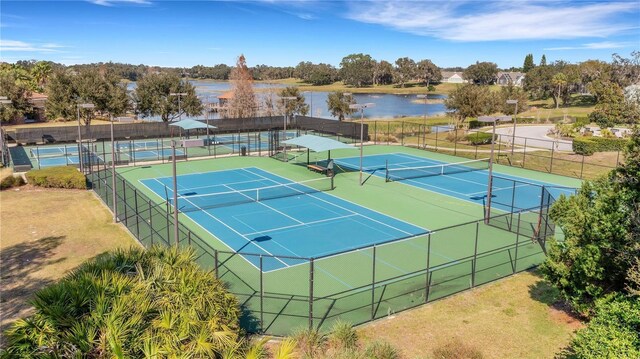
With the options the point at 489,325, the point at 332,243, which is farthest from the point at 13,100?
the point at 489,325

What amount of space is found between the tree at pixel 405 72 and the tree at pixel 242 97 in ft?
362

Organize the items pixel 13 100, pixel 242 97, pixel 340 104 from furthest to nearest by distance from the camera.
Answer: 1. pixel 242 97
2. pixel 340 104
3. pixel 13 100

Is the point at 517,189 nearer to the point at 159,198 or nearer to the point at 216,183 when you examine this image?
the point at 216,183

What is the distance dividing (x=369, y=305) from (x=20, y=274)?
12.0 meters

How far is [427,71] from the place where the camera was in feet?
567

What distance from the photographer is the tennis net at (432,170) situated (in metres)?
34.8

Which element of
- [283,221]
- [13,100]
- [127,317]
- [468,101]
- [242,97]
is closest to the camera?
[127,317]

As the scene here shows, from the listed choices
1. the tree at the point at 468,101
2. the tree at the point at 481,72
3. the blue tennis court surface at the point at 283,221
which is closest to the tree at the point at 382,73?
the tree at the point at 481,72

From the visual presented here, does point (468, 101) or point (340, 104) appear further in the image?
point (340, 104)

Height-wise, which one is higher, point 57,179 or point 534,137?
point 534,137

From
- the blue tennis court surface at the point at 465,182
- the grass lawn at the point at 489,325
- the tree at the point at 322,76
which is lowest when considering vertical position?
the grass lawn at the point at 489,325

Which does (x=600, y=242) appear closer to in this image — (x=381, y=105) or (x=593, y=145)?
(x=593, y=145)

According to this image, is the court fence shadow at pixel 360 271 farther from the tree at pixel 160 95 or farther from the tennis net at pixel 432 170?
the tree at pixel 160 95

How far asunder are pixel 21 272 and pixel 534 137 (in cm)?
5222
